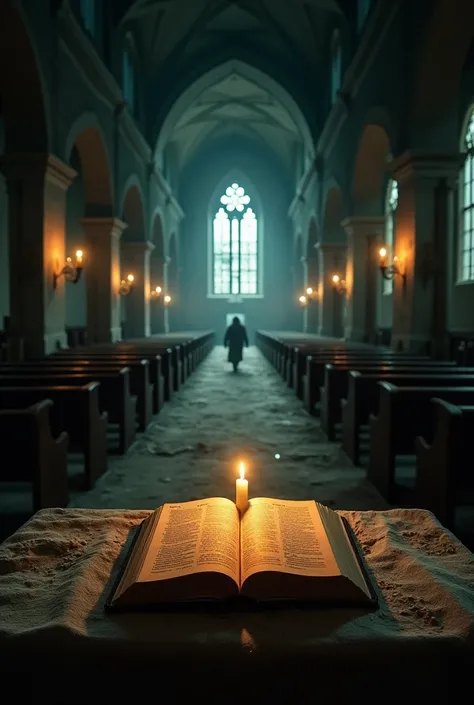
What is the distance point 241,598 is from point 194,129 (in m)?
28.8

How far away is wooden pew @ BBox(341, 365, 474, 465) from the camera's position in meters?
6.04

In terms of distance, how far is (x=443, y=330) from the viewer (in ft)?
34.8

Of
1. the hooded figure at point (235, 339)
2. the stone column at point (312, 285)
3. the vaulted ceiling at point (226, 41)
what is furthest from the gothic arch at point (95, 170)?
the stone column at point (312, 285)

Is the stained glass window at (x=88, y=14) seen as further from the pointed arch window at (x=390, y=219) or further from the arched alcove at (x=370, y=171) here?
the pointed arch window at (x=390, y=219)

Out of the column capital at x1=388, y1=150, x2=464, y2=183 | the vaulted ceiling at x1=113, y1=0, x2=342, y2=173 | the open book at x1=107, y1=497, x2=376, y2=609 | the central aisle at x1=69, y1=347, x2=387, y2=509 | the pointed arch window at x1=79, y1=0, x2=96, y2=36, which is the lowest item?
the central aisle at x1=69, y1=347, x2=387, y2=509

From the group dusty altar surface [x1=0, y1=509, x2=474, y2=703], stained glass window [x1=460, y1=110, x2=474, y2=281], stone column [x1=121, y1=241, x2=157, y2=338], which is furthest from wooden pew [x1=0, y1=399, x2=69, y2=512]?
stone column [x1=121, y1=241, x2=157, y2=338]

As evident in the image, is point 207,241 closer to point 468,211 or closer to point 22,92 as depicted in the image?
point 468,211

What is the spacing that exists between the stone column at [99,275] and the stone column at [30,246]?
444 cm

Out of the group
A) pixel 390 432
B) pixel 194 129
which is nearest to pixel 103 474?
pixel 390 432

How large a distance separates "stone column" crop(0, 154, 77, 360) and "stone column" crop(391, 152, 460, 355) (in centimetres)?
577

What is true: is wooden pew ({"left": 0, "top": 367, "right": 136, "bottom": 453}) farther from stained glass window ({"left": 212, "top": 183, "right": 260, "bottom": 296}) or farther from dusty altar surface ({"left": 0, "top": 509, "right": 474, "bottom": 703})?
stained glass window ({"left": 212, "top": 183, "right": 260, "bottom": 296})

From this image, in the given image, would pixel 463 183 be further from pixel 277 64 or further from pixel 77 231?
pixel 77 231

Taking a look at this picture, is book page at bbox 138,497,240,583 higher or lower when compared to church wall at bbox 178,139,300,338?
lower

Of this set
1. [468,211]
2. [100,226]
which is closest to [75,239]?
[100,226]
